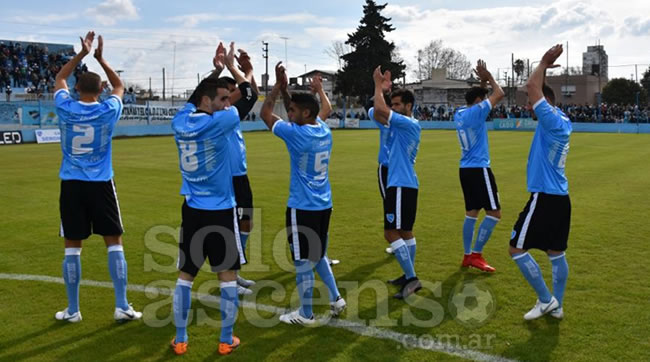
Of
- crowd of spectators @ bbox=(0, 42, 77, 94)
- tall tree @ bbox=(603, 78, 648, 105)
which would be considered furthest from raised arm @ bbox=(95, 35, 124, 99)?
tall tree @ bbox=(603, 78, 648, 105)

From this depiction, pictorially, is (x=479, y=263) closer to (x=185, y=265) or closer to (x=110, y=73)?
(x=185, y=265)

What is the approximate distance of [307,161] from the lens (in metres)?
5.31

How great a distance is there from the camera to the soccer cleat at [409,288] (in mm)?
6102

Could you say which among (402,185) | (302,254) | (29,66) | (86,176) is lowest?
(302,254)

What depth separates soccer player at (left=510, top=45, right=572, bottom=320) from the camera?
17.4 ft

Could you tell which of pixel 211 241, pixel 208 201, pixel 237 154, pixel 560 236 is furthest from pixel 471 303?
pixel 237 154

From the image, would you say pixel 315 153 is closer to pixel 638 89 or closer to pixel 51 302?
pixel 51 302

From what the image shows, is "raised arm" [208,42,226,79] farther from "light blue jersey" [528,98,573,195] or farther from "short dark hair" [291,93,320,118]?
"light blue jersey" [528,98,573,195]

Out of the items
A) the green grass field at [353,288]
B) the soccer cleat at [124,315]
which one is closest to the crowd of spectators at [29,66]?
the green grass field at [353,288]

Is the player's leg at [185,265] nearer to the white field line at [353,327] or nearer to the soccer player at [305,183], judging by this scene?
the soccer player at [305,183]

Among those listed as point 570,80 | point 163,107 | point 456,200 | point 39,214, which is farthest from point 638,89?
point 39,214

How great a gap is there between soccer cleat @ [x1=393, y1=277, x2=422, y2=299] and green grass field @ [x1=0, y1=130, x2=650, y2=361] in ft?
0.33

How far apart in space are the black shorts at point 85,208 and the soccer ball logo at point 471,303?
3.58m

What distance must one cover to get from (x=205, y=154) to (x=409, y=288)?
2.81 meters
